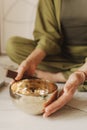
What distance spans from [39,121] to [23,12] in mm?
1031

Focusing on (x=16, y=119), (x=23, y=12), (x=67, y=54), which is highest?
(x=23, y=12)

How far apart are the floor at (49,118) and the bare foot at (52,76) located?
0.25 meters

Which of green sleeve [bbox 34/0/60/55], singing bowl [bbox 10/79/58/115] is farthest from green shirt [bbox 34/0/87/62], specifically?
singing bowl [bbox 10/79/58/115]

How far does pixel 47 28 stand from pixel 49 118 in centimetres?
62

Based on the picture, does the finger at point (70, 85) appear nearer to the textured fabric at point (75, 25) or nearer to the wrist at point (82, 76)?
the wrist at point (82, 76)

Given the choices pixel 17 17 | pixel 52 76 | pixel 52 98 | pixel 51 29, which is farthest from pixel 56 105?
pixel 17 17

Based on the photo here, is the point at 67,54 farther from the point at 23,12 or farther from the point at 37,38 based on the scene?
the point at 23,12

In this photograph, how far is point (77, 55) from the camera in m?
1.53

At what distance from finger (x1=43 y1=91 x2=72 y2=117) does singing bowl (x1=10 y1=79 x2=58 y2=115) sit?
0.02 m

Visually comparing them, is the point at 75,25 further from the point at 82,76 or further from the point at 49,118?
the point at 49,118

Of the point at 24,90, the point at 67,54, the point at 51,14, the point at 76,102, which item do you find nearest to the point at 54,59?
the point at 67,54

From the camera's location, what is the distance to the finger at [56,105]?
1.06 meters

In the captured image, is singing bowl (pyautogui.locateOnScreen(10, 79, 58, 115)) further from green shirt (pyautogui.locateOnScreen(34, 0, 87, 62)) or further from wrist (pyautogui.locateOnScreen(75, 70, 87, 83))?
green shirt (pyautogui.locateOnScreen(34, 0, 87, 62))

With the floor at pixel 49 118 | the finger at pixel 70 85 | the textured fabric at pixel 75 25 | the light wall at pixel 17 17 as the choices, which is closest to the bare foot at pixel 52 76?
the textured fabric at pixel 75 25
